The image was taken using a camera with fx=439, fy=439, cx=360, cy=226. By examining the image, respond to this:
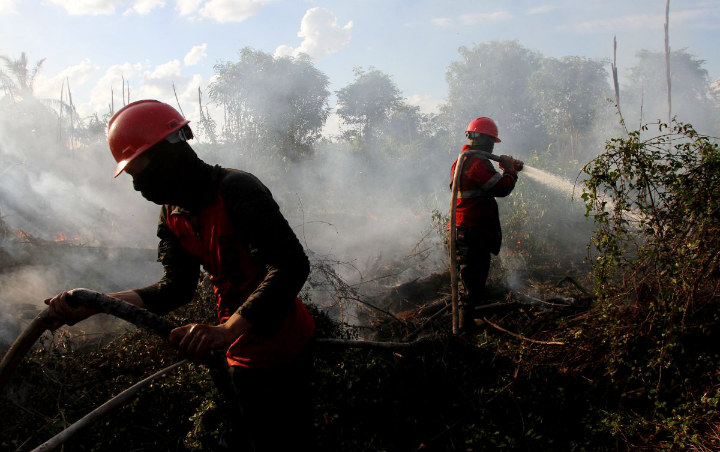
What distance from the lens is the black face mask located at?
5.98 ft

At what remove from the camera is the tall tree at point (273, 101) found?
65.0ft

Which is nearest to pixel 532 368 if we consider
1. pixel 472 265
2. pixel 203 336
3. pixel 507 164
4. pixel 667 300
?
pixel 667 300

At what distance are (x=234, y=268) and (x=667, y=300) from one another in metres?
2.56

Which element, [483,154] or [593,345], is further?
[483,154]

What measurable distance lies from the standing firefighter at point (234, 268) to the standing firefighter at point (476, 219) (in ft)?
8.09

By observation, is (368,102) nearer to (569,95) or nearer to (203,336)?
(569,95)

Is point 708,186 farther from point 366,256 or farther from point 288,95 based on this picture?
point 288,95

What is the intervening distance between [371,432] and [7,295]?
25.2ft

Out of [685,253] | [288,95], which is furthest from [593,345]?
[288,95]

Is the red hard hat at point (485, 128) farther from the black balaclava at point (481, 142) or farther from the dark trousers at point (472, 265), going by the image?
the dark trousers at point (472, 265)

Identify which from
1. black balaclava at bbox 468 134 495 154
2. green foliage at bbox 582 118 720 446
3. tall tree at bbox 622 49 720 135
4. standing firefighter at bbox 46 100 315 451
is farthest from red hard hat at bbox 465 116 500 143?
tall tree at bbox 622 49 720 135

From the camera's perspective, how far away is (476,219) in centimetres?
431

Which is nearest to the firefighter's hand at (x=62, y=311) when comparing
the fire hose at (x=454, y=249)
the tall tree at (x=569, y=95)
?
the fire hose at (x=454, y=249)

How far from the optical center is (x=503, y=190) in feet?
13.9
